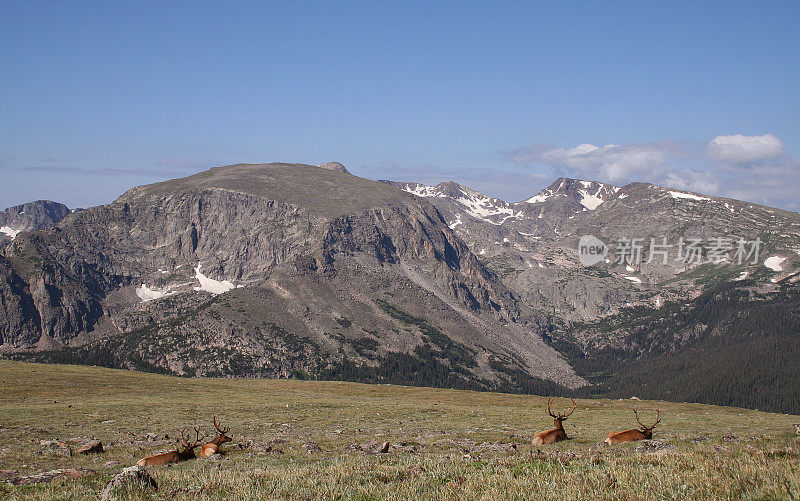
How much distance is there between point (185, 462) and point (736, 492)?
2503cm

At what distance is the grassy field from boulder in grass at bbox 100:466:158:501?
2.11ft

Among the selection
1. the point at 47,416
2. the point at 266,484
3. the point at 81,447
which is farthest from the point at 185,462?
the point at 47,416

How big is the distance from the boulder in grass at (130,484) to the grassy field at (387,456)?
644mm

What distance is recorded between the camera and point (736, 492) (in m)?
12.9

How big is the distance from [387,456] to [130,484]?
13782 millimetres

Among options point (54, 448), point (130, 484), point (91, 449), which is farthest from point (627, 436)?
point (54, 448)

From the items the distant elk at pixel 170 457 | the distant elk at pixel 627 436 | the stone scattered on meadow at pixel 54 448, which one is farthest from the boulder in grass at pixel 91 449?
the distant elk at pixel 627 436

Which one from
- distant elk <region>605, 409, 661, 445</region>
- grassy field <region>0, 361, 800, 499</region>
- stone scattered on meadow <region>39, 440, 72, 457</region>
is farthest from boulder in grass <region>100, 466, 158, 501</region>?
distant elk <region>605, 409, 661, 445</region>

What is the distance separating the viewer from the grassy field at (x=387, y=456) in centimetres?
1467

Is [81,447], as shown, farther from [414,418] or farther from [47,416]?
[414,418]

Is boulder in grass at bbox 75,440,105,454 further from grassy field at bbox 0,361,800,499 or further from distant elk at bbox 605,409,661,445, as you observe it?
distant elk at bbox 605,409,661,445

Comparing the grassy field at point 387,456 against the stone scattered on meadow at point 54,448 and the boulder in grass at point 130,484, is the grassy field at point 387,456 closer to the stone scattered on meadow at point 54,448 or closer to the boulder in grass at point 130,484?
the stone scattered on meadow at point 54,448

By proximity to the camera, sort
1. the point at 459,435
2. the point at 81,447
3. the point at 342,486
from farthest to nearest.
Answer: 1. the point at 459,435
2. the point at 81,447
3. the point at 342,486

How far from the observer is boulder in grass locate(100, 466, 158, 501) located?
15853mm
